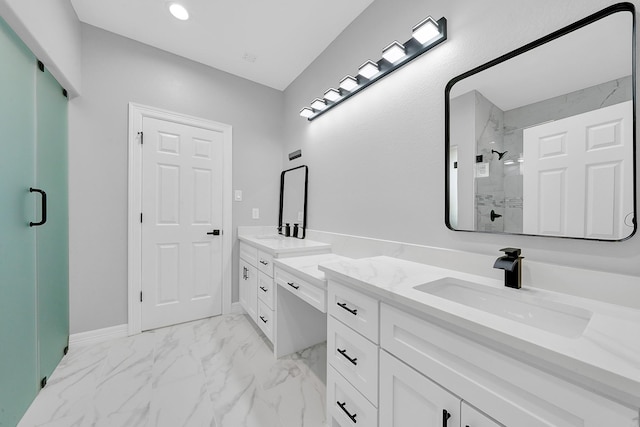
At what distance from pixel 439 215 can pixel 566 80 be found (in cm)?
72

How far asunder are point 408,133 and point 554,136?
27.4 inches

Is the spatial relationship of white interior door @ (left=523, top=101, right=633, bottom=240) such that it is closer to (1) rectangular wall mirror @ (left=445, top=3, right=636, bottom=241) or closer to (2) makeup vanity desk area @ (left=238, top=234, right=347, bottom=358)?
(1) rectangular wall mirror @ (left=445, top=3, right=636, bottom=241)

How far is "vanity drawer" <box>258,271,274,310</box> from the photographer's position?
74.3 inches

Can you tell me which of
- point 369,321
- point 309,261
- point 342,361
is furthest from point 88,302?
point 369,321

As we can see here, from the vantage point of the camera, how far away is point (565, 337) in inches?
25.6

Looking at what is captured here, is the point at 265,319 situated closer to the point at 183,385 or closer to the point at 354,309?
the point at 183,385

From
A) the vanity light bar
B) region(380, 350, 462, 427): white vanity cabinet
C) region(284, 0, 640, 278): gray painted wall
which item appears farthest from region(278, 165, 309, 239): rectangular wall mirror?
region(380, 350, 462, 427): white vanity cabinet

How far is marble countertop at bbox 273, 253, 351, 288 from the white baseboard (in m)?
1.60

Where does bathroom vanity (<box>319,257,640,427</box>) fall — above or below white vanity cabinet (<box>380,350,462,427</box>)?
above

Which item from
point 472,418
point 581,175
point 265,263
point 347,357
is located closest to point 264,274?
point 265,263

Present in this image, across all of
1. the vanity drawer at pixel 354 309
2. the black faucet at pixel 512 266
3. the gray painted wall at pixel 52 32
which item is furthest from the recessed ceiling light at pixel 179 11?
the black faucet at pixel 512 266

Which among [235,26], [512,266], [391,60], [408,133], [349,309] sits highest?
[235,26]

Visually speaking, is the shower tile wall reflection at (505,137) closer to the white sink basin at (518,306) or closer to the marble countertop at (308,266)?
the white sink basin at (518,306)

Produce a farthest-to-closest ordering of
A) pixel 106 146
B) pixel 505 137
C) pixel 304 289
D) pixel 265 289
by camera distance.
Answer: pixel 106 146 < pixel 265 289 < pixel 304 289 < pixel 505 137
